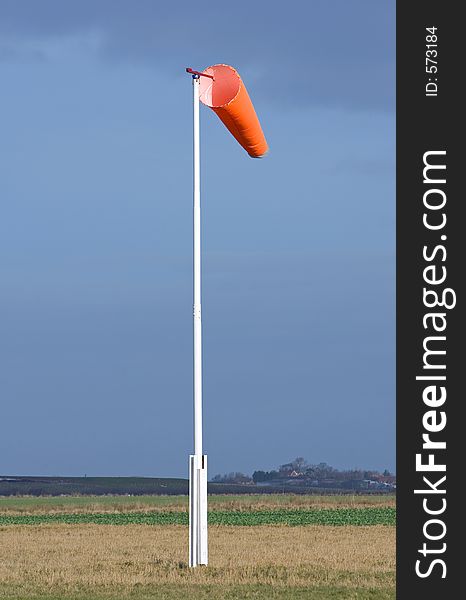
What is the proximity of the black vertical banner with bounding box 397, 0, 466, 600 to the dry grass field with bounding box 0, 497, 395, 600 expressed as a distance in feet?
9.47

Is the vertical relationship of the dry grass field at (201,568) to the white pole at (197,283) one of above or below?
below

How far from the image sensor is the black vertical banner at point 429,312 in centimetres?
1513

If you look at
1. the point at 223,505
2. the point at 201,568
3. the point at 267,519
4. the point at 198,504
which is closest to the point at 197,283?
the point at 198,504

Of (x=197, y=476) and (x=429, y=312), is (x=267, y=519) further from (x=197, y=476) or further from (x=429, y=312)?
(x=429, y=312)

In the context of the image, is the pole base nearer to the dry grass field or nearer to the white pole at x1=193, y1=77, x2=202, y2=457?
the white pole at x1=193, y1=77, x2=202, y2=457

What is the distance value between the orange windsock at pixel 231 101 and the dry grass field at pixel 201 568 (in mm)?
7761

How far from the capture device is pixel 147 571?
21.1 m

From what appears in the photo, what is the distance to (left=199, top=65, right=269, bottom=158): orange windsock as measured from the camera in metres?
21.7

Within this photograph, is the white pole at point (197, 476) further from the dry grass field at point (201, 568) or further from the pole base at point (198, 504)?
the dry grass field at point (201, 568)

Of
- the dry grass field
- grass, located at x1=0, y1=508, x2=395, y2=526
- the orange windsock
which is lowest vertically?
grass, located at x1=0, y1=508, x2=395, y2=526

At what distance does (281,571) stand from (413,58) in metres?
9.09

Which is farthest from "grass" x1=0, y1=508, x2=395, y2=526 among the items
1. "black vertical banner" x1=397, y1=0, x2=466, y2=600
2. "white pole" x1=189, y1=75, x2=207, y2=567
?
"black vertical banner" x1=397, y1=0, x2=466, y2=600

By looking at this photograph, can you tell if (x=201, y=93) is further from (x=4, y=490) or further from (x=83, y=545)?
(x=4, y=490)

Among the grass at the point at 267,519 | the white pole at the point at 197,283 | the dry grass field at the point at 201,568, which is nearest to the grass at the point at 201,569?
the dry grass field at the point at 201,568
